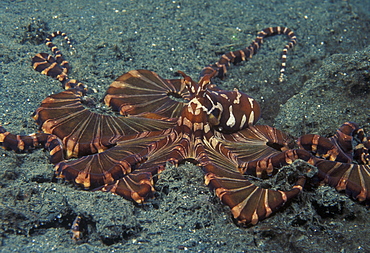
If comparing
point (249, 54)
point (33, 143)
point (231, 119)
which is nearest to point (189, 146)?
point (231, 119)

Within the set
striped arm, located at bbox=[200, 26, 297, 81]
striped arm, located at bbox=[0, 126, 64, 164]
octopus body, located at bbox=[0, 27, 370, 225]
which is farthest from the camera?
striped arm, located at bbox=[200, 26, 297, 81]

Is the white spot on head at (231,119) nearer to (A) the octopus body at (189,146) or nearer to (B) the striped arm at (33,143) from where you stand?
(A) the octopus body at (189,146)

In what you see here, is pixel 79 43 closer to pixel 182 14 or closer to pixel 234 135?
pixel 182 14

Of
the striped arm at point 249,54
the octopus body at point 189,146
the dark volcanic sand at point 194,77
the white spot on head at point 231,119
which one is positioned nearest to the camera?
the dark volcanic sand at point 194,77

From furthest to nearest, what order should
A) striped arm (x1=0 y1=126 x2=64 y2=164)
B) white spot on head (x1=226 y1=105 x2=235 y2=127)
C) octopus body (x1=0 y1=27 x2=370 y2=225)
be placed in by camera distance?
white spot on head (x1=226 y1=105 x2=235 y2=127)
striped arm (x1=0 y1=126 x2=64 y2=164)
octopus body (x1=0 y1=27 x2=370 y2=225)

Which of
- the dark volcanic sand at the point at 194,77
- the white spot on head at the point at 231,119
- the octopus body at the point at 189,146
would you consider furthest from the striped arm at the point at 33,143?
the white spot on head at the point at 231,119

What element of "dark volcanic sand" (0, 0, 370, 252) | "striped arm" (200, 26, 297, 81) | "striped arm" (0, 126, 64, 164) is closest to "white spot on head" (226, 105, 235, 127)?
"dark volcanic sand" (0, 0, 370, 252)

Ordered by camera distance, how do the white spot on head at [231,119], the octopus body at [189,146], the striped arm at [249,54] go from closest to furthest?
the octopus body at [189,146], the white spot on head at [231,119], the striped arm at [249,54]

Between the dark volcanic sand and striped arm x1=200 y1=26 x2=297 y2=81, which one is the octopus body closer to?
the dark volcanic sand
